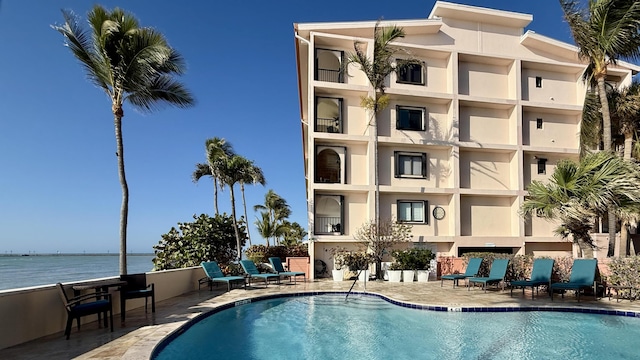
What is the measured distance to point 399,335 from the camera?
827 centimetres

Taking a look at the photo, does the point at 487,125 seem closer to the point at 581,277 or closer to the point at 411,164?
the point at 411,164

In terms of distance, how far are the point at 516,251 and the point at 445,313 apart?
13.1 m

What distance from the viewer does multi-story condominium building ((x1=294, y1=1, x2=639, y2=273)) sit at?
1969 cm

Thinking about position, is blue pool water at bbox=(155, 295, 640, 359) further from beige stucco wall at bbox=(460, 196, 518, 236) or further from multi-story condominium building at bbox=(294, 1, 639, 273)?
beige stucco wall at bbox=(460, 196, 518, 236)

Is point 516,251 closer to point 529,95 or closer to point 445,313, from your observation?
point 529,95

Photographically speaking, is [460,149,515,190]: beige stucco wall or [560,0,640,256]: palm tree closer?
[560,0,640,256]: palm tree

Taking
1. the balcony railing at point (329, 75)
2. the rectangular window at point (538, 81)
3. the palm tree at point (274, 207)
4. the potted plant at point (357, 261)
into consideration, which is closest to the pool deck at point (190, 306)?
the potted plant at point (357, 261)

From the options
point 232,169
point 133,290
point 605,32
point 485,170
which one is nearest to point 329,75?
point 232,169

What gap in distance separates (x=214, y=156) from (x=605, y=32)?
21011 millimetres

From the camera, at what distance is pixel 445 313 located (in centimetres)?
1003

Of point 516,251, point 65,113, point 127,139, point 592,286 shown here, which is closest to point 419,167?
point 516,251

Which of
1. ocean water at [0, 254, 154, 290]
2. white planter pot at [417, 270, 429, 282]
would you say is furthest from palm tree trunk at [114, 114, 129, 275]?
white planter pot at [417, 270, 429, 282]

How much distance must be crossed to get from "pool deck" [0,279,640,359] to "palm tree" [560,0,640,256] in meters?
5.97

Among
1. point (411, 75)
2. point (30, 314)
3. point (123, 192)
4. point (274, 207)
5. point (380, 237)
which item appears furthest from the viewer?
point (274, 207)
